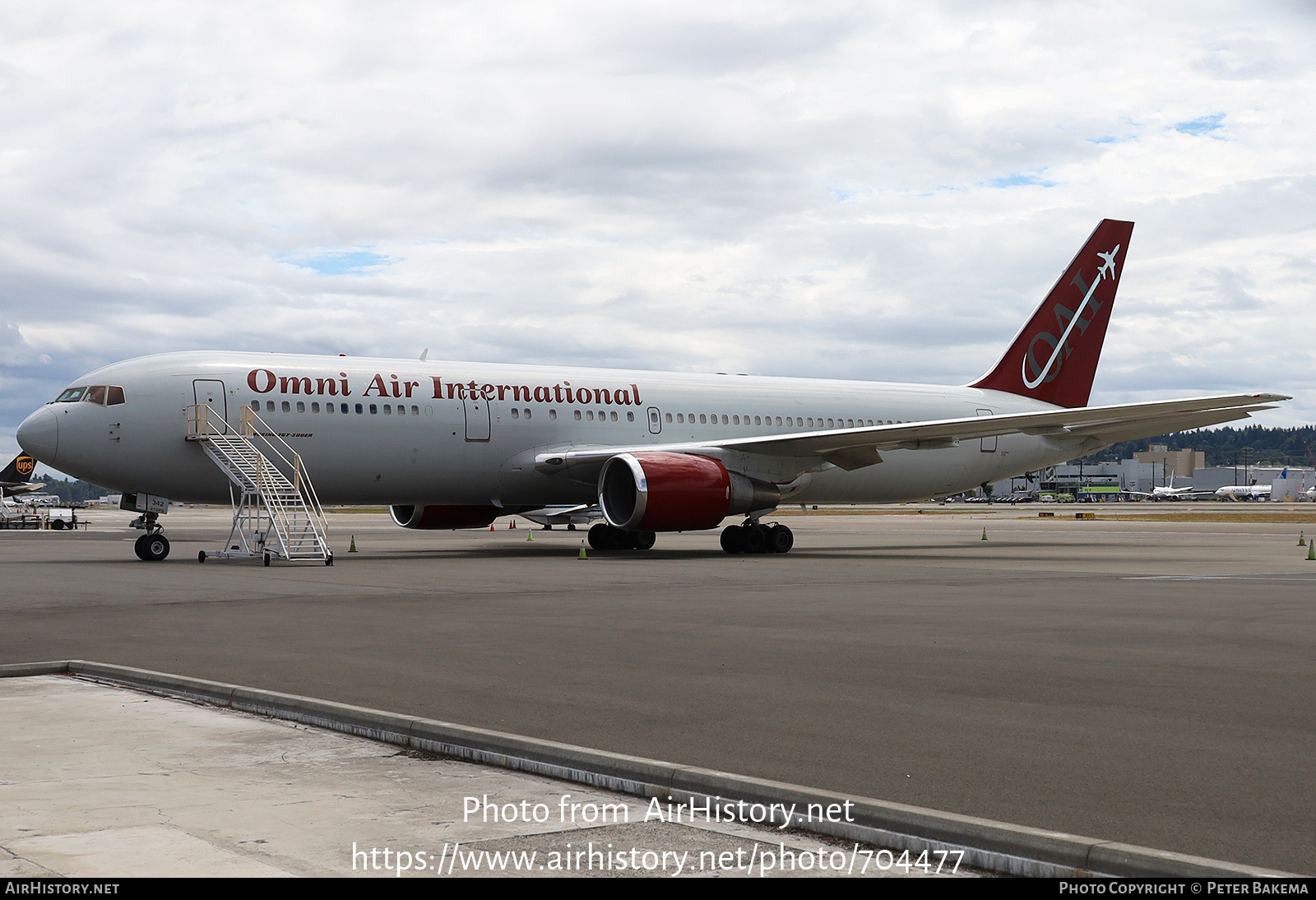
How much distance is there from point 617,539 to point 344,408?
6.66 metres

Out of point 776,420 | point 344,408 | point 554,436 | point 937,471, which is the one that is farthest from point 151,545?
point 937,471

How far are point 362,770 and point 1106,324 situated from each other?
98.7ft

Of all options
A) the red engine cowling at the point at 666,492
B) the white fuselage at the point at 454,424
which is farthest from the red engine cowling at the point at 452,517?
the red engine cowling at the point at 666,492

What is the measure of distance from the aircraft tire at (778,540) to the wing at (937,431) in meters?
1.61

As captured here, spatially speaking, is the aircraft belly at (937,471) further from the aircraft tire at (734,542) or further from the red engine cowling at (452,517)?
the red engine cowling at (452,517)

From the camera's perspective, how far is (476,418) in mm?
24469

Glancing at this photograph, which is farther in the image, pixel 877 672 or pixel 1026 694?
pixel 877 672

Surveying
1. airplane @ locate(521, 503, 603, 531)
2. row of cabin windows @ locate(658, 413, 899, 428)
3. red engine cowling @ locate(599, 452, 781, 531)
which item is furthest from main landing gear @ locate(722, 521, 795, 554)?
airplane @ locate(521, 503, 603, 531)

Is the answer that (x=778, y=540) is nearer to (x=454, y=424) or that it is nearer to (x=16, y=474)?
(x=454, y=424)

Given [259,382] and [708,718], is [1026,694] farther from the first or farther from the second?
[259,382]

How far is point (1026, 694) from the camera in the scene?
756 centimetres

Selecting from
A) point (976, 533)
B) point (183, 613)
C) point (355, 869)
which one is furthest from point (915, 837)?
point (976, 533)

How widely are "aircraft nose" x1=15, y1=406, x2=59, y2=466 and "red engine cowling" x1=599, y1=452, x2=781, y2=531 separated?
10022 millimetres

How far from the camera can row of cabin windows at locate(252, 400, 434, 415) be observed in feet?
74.7
